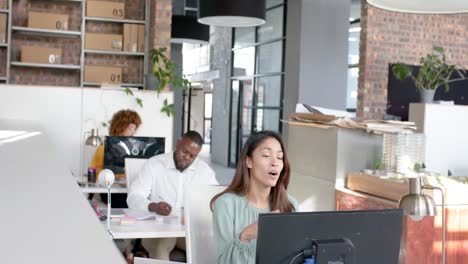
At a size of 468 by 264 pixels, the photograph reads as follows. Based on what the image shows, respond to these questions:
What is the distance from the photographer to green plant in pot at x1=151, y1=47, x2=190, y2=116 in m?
7.36

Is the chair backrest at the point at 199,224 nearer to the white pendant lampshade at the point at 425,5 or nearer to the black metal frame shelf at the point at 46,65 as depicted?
the white pendant lampshade at the point at 425,5

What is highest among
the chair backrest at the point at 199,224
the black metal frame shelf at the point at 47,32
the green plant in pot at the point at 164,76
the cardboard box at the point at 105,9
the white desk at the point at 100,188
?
the cardboard box at the point at 105,9

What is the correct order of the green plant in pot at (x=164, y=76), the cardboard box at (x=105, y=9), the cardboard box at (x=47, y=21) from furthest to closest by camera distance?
the cardboard box at (x=105, y=9) < the cardboard box at (x=47, y=21) < the green plant in pot at (x=164, y=76)

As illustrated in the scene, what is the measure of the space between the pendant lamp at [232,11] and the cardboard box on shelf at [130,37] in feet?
5.55

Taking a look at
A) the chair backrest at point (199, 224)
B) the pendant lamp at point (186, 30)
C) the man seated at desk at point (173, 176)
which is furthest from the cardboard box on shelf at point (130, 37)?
the chair backrest at point (199, 224)

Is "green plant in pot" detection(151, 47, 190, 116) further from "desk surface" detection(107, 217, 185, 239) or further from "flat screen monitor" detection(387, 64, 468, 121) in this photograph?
"desk surface" detection(107, 217, 185, 239)

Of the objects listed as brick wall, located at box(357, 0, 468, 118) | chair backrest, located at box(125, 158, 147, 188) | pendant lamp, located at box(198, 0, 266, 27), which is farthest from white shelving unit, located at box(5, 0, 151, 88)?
chair backrest, located at box(125, 158, 147, 188)

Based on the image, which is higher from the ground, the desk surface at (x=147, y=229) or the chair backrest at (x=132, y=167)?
the chair backrest at (x=132, y=167)

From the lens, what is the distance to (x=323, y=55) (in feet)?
31.1

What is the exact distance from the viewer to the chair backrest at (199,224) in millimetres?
2930

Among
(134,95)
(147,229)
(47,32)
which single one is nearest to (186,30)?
(47,32)

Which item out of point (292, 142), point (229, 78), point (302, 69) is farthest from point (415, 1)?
point (229, 78)

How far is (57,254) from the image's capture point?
0.72 meters

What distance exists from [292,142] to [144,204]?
1429 mm
